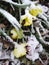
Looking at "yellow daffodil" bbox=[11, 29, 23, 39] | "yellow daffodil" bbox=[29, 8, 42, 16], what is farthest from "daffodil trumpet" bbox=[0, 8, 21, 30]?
"yellow daffodil" bbox=[29, 8, 42, 16]

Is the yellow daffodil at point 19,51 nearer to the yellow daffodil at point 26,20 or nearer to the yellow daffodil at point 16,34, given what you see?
the yellow daffodil at point 16,34

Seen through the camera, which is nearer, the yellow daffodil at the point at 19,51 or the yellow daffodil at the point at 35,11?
the yellow daffodil at the point at 19,51

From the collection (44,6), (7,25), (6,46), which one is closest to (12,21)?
(7,25)

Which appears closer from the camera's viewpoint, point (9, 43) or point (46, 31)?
point (9, 43)

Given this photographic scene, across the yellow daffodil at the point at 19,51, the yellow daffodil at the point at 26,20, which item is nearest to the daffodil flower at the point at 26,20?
the yellow daffodil at the point at 26,20

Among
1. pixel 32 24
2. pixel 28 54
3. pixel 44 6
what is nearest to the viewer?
pixel 28 54

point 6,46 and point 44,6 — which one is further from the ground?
point 44,6

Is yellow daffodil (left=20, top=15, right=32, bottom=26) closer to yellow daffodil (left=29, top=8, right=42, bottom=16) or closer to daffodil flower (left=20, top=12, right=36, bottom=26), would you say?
→ daffodil flower (left=20, top=12, right=36, bottom=26)

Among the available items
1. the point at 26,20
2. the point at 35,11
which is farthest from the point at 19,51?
the point at 35,11

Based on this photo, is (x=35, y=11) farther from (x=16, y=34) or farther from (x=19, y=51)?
(x=19, y=51)

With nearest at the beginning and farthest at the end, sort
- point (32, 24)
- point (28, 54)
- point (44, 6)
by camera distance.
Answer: point (28, 54) → point (32, 24) → point (44, 6)

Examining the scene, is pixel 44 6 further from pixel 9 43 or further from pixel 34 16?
pixel 9 43
